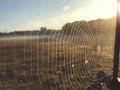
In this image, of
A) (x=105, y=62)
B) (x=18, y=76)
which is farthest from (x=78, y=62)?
(x=18, y=76)

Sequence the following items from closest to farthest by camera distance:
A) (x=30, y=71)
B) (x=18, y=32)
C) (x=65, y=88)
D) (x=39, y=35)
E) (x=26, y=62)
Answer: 1. (x=18, y=32)
2. (x=39, y=35)
3. (x=65, y=88)
4. (x=30, y=71)
5. (x=26, y=62)

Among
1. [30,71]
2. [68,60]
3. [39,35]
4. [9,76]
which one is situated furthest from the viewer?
[68,60]

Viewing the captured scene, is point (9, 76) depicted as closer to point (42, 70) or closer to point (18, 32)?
point (42, 70)

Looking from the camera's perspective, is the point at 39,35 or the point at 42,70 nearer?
the point at 39,35

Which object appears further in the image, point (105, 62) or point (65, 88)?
point (105, 62)

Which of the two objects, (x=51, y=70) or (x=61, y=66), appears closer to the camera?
(x=51, y=70)

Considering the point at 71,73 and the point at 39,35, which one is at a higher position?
the point at 39,35

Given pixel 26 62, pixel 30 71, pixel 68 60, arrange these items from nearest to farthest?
pixel 30 71 → pixel 26 62 → pixel 68 60

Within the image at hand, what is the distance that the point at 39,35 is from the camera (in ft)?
10.3

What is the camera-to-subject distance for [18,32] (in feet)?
9.28

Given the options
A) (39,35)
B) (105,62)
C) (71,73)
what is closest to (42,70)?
(71,73)

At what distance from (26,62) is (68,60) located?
1485 mm

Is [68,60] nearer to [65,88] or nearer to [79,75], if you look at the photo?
[79,75]

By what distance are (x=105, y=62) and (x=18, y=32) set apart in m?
5.32
